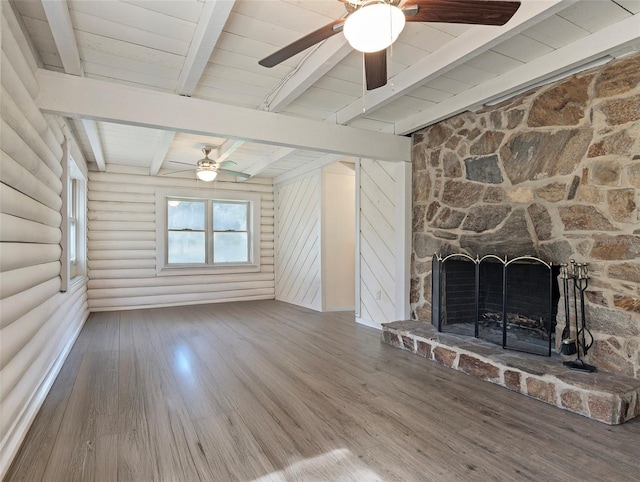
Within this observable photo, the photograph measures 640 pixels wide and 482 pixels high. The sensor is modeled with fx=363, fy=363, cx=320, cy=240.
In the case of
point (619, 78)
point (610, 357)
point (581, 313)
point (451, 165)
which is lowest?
point (610, 357)

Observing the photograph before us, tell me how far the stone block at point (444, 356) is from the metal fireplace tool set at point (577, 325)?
0.89 m

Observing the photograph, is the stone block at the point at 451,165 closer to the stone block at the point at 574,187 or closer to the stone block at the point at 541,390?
the stone block at the point at 574,187

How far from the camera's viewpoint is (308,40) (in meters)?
1.96

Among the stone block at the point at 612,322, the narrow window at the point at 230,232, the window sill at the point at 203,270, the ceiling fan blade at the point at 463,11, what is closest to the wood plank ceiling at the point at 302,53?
the ceiling fan blade at the point at 463,11

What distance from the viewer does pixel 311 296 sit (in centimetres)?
668

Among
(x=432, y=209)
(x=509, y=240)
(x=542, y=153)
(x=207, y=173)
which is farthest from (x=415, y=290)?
(x=207, y=173)

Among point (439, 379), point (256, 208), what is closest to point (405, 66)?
point (439, 379)

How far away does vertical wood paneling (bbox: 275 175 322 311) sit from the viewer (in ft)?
21.5

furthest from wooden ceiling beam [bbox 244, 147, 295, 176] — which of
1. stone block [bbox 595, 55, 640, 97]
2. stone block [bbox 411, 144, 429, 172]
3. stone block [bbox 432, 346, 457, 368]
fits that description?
stone block [bbox 595, 55, 640, 97]

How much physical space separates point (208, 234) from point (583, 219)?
6206 mm

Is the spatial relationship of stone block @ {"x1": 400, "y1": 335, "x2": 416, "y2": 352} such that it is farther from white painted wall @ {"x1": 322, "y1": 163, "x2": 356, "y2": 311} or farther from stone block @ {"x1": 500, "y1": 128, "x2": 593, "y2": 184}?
white painted wall @ {"x1": 322, "y1": 163, "x2": 356, "y2": 311}

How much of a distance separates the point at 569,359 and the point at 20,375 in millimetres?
3979

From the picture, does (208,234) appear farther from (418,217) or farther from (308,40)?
(308,40)

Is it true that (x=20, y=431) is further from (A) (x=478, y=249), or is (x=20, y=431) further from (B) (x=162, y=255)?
(B) (x=162, y=255)
